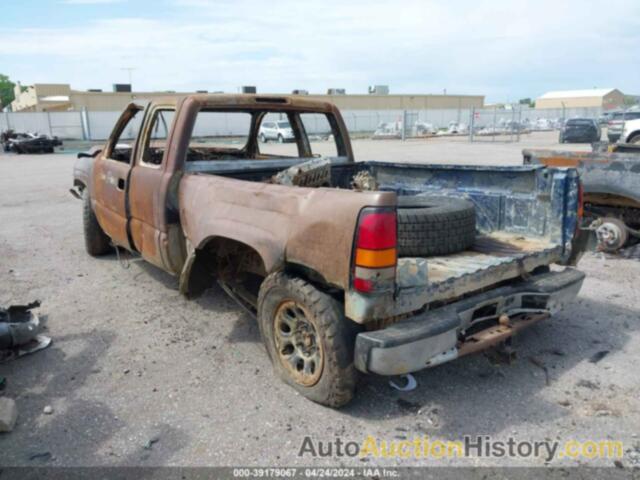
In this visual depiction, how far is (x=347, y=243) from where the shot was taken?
109 inches

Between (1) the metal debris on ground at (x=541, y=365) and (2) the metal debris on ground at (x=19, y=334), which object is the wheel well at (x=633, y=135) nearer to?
(1) the metal debris on ground at (x=541, y=365)

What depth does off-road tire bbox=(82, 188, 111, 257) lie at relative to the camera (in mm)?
6371

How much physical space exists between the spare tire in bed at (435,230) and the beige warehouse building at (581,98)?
92.6 metres

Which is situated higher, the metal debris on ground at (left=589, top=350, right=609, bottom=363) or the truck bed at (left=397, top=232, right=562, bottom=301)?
the truck bed at (left=397, top=232, right=562, bottom=301)

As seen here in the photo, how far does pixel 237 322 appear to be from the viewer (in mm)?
4609

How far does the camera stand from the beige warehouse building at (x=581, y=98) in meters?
88.2

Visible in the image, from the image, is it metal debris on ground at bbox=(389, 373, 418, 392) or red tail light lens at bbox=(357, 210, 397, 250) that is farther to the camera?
metal debris on ground at bbox=(389, 373, 418, 392)

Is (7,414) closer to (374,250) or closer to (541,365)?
(374,250)

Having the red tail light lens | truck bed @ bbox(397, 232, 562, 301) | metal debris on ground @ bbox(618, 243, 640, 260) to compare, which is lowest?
metal debris on ground @ bbox(618, 243, 640, 260)

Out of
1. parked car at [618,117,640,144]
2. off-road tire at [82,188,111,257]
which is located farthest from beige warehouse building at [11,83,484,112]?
off-road tire at [82,188,111,257]

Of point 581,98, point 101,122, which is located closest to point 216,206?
point 101,122

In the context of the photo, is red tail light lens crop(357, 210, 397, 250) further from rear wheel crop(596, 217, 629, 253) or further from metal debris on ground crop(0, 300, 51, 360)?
rear wheel crop(596, 217, 629, 253)

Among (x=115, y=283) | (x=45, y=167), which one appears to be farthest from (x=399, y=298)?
(x=45, y=167)

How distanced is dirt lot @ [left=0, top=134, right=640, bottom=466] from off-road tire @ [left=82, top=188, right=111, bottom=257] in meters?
1.33
